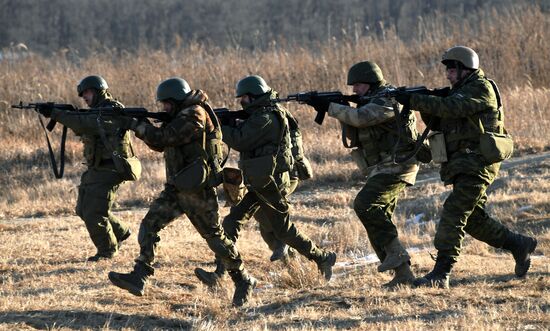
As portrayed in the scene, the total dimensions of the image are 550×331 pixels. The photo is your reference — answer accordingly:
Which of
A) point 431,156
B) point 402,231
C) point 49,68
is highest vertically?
point 49,68

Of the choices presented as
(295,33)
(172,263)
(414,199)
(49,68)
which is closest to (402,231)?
(414,199)

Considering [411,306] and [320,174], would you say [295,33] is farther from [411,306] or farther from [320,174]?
[411,306]

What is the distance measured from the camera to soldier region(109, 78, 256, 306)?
7168 mm

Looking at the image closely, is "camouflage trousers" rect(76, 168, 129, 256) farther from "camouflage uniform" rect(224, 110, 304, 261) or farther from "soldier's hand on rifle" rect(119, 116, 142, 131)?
"soldier's hand on rifle" rect(119, 116, 142, 131)

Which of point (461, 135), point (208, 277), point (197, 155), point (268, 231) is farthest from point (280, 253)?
point (461, 135)

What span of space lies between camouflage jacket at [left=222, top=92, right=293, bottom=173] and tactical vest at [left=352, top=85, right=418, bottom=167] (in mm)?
698

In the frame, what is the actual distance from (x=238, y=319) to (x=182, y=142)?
139 centimetres

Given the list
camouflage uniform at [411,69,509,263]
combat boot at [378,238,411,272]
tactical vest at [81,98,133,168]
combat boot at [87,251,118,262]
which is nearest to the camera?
camouflage uniform at [411,69,509,263]

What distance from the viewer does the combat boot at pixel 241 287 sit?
7.39 meters

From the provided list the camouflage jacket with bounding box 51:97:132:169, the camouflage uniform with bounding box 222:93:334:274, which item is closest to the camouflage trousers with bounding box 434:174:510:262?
the camouflage uniform with bounding box 222:93:334:274

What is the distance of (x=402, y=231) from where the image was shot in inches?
444

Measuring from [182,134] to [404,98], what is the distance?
174cm

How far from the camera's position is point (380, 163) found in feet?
25.4

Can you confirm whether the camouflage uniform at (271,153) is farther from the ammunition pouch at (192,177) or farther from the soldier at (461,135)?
the soldier at (461,135)
